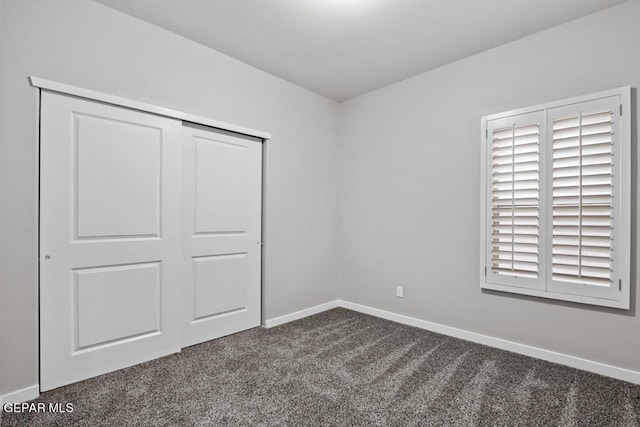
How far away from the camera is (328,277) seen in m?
4.16

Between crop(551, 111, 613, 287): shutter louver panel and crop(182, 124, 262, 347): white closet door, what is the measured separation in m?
2.65

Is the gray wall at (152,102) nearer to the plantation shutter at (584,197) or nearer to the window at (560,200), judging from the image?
the window at (560,200)

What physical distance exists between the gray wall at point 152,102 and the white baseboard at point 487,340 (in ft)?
0.34

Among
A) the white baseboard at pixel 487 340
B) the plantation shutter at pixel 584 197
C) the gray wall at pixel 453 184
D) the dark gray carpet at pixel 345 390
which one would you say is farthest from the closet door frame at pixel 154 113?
the plantation shutter at pixel 584 197

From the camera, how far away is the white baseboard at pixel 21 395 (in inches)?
77.9

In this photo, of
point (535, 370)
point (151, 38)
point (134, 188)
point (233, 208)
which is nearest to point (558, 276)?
point (535, 370)

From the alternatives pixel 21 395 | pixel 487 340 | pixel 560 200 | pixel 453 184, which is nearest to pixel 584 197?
pixel 560 200

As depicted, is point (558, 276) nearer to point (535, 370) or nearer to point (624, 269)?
point (624, 269)

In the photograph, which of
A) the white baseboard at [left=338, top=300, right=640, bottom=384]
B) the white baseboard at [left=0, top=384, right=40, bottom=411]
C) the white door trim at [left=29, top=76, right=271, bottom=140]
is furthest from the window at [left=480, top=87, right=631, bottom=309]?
the white baseboard at [left=0, top=384, right=40, bottom=411]

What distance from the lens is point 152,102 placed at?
2.62 metres

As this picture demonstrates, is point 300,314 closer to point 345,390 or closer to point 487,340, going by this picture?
point 345,390

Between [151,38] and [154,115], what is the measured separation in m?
0.61

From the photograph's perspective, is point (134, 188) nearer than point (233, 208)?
Yes

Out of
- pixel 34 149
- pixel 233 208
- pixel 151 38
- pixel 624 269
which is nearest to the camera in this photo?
pixel 34 149
